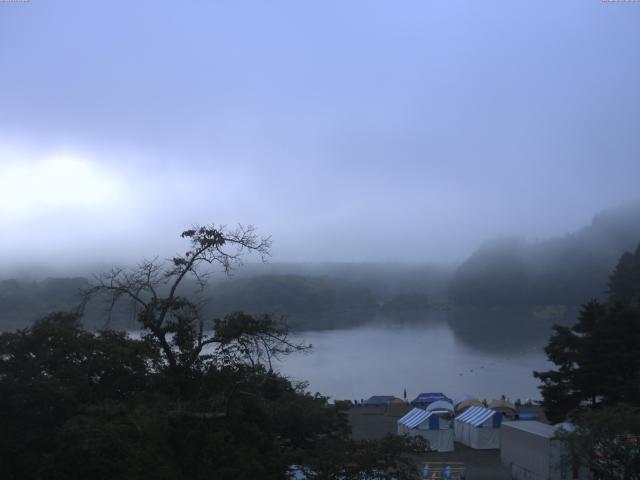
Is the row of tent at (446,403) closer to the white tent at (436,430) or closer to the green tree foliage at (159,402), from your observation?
the white tent at (436,430)

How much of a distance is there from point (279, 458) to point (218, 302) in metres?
26.9

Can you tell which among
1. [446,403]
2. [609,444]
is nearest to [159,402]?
[609,444]

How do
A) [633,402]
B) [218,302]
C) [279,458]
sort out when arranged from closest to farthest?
1. [279,458]
2. [633,402]
3. [218,302]

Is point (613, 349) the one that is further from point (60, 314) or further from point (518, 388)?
point (518, 388)

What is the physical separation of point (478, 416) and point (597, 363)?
7.23ft

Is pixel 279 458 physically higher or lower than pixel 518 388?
higher

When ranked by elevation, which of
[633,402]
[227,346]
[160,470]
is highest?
[227,346]

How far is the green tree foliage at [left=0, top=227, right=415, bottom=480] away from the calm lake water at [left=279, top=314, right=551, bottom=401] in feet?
21.3

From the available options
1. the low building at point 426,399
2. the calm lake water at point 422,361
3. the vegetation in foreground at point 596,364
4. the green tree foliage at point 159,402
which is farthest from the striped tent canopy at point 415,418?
the green tree foliage at point 159,402

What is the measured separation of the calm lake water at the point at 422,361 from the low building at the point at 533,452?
405 cm

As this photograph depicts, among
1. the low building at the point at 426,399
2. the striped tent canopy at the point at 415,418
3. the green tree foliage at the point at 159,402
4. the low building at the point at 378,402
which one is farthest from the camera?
the low building at the point at 378,402

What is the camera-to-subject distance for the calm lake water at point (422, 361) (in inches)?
628

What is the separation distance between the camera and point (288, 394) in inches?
216

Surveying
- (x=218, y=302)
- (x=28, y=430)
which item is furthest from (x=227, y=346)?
(x=218, y=302)
